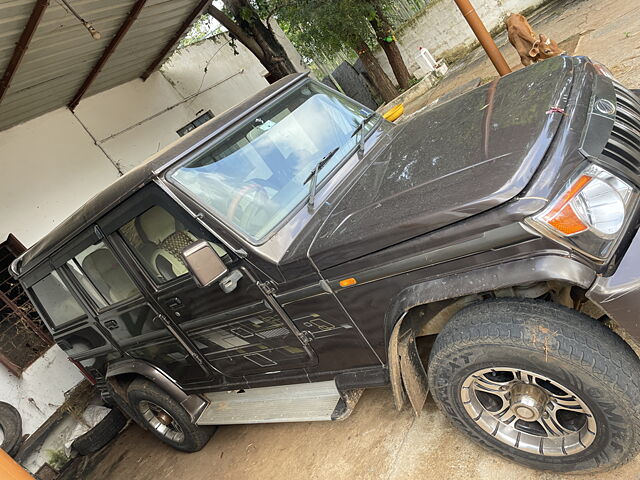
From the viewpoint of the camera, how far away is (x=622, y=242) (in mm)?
1705

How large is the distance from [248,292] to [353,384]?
2.69 ft

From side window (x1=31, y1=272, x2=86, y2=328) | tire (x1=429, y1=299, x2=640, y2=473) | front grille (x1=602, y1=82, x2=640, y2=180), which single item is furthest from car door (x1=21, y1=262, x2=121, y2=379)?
front grille (x1=602, y1=82, x2=640, y2=180)

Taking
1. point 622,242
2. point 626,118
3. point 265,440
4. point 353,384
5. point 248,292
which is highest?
point 248,292

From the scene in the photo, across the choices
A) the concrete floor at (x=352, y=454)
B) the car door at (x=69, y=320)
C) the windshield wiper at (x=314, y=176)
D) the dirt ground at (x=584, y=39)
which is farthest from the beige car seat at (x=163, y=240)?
the dirt ground at (x=584, y=39)

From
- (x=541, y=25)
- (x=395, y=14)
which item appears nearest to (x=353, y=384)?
(x=541, y=25)

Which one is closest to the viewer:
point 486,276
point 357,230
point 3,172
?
point 486,276

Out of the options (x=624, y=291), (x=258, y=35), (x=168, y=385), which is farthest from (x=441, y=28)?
(x=624, y=291)

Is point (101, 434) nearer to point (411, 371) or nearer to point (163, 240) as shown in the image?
point (163, 240)

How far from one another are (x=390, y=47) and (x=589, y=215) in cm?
1162

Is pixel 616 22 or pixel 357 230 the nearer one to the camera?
pixel 357 230

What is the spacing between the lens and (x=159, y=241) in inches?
116

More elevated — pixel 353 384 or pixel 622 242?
pixel 622 242

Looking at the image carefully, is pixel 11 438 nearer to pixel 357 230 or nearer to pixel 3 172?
pixel 3 172

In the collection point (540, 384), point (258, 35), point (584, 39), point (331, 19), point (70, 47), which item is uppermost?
point (70, 47)
